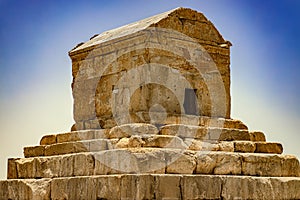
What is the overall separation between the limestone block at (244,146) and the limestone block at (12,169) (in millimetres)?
4544

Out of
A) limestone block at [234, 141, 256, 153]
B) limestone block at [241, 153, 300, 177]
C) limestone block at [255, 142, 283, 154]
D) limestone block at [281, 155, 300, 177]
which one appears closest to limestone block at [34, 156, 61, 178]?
limestone block at [234, 141, 256, 153]

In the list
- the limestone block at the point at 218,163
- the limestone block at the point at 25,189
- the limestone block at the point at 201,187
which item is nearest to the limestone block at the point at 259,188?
the limestone block at the point at 201,187

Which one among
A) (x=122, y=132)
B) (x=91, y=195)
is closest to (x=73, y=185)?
(x=91, y=195)

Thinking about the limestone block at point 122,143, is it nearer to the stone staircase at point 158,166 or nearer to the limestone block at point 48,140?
the stone staircase at point 158,166

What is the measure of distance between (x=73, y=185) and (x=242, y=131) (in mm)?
3549

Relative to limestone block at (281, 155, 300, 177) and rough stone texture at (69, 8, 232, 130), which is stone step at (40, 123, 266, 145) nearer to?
rough stone texture at (69, 8, 232, 130)

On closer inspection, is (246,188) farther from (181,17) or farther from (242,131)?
(181,17)

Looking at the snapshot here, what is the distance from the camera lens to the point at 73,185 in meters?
12.3

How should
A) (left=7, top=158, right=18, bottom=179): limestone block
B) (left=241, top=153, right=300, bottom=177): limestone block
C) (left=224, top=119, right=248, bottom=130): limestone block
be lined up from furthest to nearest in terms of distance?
1. (left=7, top=158, right=18, bottom=179): limestone block
2. (left=224, top=119, right=248, bottom=130): limestone block
3. (left=241, top=153, right=300, bottom=177): limestone block

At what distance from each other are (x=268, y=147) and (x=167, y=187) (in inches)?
112

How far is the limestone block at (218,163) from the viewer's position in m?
12.2

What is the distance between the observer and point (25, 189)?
1323 cm

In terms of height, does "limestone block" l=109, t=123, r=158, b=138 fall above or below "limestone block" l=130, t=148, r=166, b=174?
above

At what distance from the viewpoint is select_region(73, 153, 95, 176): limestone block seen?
12305 mm
